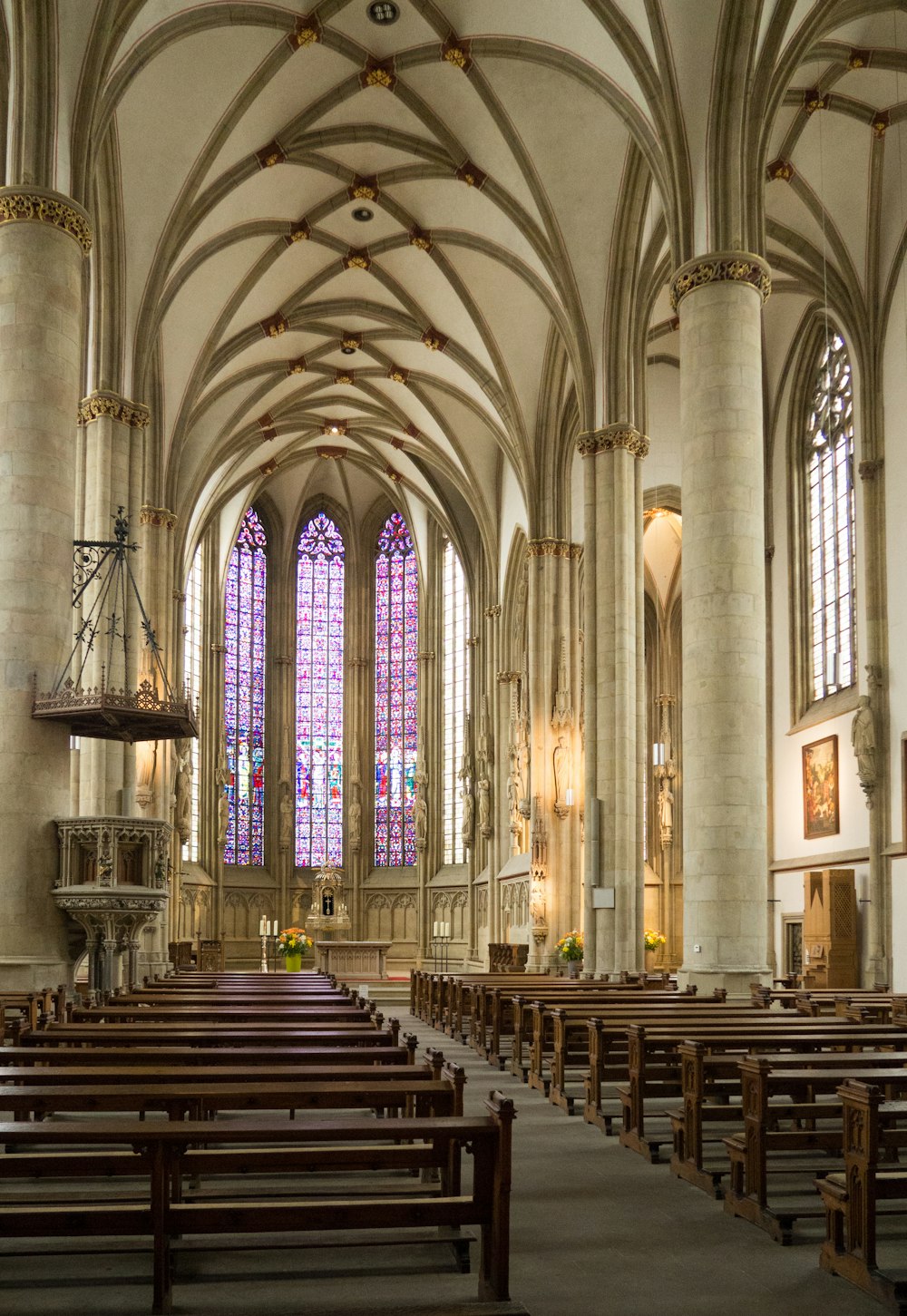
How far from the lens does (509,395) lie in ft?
101

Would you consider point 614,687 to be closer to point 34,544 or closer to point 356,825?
point 34,544

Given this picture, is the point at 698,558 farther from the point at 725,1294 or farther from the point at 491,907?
the point at 491,907

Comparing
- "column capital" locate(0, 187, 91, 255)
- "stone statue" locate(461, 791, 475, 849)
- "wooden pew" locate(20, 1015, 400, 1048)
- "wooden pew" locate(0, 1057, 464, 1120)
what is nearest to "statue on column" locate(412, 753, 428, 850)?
"stone statue" locate(461, 791, 475, 849)

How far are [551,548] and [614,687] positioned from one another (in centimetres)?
780

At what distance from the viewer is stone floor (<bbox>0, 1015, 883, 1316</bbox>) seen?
5.28m

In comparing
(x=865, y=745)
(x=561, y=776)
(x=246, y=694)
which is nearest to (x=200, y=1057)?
(x=865, y=745)

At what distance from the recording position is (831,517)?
90.9ft

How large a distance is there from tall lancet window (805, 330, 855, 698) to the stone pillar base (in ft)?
37.6

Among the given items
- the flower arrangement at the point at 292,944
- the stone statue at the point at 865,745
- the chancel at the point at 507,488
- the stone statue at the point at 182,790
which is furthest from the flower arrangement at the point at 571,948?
the stone statue at the point at 182,790

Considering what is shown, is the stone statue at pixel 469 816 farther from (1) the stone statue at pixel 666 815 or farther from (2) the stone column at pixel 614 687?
(2) the stone column at pixel 614 687

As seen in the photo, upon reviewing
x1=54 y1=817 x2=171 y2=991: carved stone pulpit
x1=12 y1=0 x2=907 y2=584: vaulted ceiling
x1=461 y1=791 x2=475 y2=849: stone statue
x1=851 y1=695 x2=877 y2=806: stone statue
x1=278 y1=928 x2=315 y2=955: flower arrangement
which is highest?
x1=12 y1=0 x2=907 y2=584: vaulted ceiling

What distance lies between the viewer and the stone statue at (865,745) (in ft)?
78.9

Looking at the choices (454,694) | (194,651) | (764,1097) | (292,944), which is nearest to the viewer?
(764,1097)

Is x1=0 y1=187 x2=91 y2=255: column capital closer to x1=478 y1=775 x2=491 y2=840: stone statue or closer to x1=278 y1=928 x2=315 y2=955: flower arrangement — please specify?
x1=278 y1=928 x2=315 y2=955: flower arrangement
